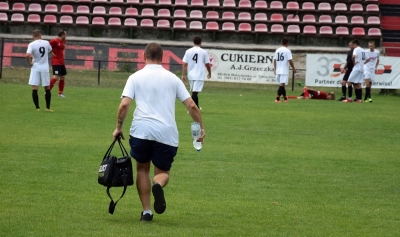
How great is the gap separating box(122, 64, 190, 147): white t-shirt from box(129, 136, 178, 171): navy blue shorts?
5 cm

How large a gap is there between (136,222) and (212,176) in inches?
137

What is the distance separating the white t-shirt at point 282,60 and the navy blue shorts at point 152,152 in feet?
63.1

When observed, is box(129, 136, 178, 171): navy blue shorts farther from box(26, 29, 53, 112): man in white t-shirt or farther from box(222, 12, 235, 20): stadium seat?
box(222, 12, 235, 20): stadium seat

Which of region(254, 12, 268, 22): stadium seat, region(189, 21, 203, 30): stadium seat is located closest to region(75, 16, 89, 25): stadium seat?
region(189, 21, 203, 30): stadium seat

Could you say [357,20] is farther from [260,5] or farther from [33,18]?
[33,18]

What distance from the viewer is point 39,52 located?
2025cm

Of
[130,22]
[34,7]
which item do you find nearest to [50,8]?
[34,7]

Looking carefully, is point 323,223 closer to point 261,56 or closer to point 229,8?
point 261,56

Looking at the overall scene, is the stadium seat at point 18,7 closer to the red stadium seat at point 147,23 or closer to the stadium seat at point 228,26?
the red stadium seat at point 147,23

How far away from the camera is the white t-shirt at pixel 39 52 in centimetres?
2017

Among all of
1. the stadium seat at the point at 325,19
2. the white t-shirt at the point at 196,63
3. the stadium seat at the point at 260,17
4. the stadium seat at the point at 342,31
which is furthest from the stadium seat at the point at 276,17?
the white t-shirt at the point at 196,63

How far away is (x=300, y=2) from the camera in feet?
130

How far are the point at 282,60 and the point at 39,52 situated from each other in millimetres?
9705

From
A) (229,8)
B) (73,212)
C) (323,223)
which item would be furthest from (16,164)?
(229,8)
